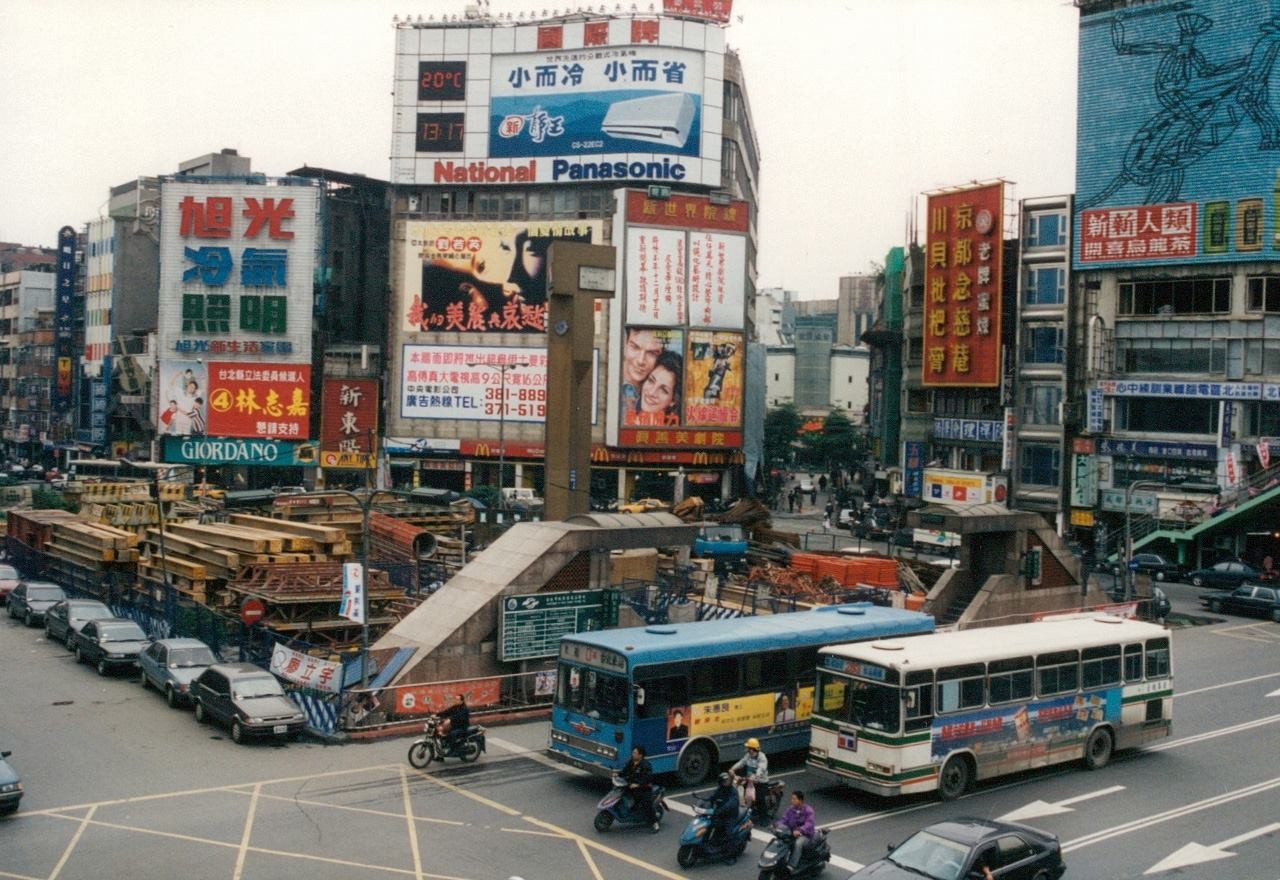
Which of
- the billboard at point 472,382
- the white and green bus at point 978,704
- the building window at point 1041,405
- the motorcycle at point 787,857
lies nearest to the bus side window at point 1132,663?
the white and green bus at point 978,704

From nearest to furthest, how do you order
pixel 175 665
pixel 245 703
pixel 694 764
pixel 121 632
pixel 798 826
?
pixel 798 826
pixel 694 764
pixel 245 703
pixel 175 665
pixel 121 632

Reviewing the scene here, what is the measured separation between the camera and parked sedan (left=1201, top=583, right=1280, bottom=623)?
140 ft

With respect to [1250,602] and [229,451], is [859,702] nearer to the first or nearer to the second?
[1250,602]

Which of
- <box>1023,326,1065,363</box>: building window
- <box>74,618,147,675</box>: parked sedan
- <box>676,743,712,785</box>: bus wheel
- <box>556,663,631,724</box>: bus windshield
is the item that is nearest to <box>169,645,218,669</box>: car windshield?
<box>74,618,147,675</box>: parked sedan

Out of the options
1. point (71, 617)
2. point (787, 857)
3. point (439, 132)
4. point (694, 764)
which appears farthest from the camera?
point (439, 132)

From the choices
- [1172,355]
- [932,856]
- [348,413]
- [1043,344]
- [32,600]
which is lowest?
[32,600]

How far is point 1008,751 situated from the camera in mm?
21578

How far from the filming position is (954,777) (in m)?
21.0

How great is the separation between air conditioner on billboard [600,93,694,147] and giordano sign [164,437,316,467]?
26654 millimetres

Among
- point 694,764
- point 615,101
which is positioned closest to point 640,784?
point 694,764

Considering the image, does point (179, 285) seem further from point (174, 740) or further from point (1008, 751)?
point (1008, 751)

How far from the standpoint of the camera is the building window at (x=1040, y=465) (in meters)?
63.5

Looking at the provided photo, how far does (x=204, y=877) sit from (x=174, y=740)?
28.4 feet

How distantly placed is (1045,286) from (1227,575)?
19.4 meters
